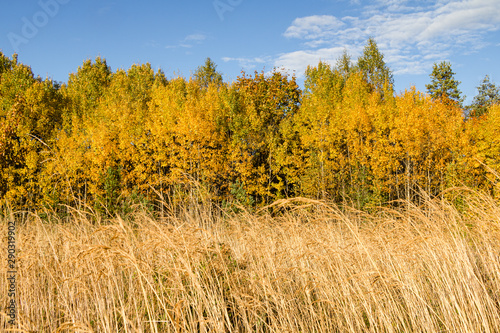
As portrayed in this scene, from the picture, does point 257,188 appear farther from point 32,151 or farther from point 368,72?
point 368,72

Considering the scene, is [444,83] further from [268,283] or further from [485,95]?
[268,283]

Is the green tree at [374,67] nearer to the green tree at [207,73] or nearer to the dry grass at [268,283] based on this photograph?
the green tree at [207,73]

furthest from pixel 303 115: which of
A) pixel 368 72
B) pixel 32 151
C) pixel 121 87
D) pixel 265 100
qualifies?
pixel 32 151

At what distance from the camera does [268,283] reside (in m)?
2.90

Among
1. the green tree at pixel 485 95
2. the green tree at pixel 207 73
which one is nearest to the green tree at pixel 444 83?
the green tree at pixel 485 95

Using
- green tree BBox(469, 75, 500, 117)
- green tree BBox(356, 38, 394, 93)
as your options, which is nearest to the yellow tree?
green tree BBox(356, 38, 394, 93)

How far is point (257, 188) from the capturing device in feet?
80.0

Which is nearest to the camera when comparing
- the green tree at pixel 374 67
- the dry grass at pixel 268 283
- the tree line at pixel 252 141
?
the dry grass at pixel 268 283

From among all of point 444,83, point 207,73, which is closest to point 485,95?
point 444,83

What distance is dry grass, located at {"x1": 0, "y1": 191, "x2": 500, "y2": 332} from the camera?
2.61m

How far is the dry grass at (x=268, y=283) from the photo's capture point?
261 cm

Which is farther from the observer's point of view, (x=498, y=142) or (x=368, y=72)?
(x=368, y=72)

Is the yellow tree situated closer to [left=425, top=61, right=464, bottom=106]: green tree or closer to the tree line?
the tree line

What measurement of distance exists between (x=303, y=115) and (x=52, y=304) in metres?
25.7
